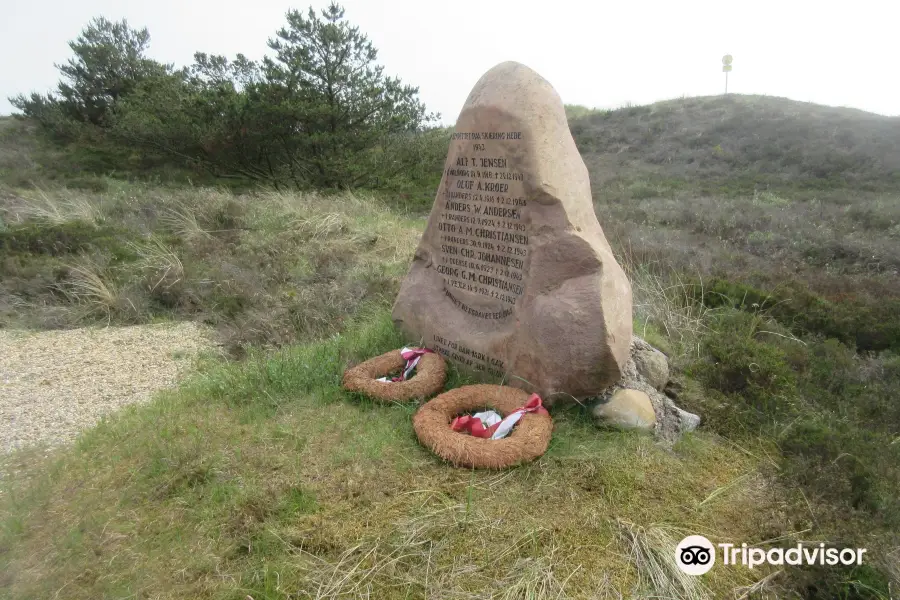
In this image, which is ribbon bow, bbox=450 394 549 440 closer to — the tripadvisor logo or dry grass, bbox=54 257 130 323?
the tripadvisor logo

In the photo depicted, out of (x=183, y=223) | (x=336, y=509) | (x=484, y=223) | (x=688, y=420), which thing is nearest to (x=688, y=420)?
(x=688, y=420)

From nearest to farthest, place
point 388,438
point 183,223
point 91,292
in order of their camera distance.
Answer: point 388,438
point 91,292
point 183,223

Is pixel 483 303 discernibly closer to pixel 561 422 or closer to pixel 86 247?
pixel 561 422

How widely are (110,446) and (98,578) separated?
1098 millimetres

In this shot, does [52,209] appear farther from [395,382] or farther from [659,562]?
[659,562]

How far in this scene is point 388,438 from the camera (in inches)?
119

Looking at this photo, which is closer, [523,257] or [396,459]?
[396,459]

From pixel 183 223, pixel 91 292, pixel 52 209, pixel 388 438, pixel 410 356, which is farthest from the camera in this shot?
pixel 183 223

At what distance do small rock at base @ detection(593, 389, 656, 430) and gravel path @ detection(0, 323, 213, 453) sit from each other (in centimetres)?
327

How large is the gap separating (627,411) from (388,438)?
1.38m

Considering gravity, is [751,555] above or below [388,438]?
below

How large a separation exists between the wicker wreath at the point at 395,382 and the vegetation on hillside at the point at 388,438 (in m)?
0.13

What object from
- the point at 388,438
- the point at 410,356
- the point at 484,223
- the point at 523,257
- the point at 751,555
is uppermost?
the point at 484,223

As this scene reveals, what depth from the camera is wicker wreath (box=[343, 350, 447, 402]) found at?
11.3 ft
